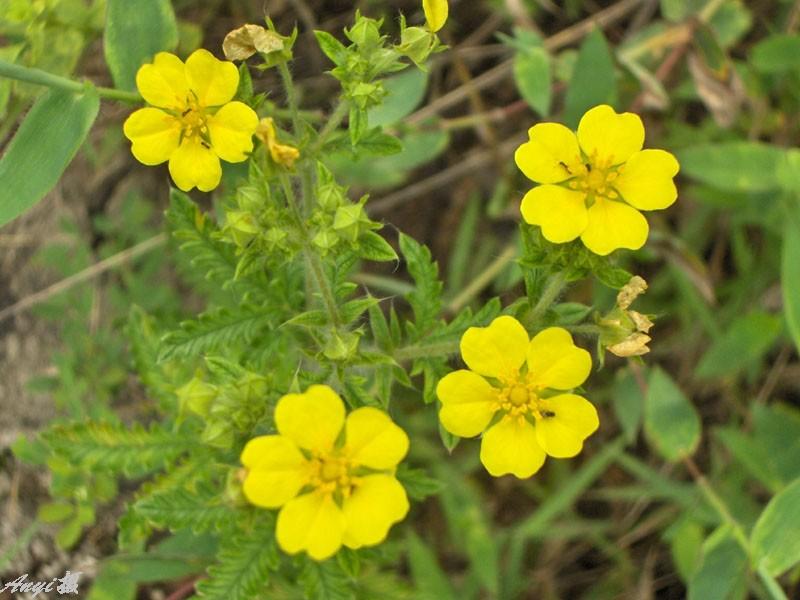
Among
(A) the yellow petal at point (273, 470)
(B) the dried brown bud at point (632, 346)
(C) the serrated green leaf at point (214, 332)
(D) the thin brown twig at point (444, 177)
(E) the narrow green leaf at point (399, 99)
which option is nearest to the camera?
(A) the yellow petal at point (273, 470)

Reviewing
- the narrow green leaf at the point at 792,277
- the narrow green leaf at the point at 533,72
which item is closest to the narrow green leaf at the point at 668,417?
the narrow green leaf at the point at 792,277

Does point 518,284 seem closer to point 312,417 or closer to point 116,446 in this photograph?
point 116,446

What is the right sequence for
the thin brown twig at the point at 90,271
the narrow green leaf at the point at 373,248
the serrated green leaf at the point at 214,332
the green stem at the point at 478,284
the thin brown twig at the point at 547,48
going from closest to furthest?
the narrow green leaf at the point at 373,248, the serrated green leaf at the point at 214,332, the green stem at the point at 478,284, the thin brown twig at the point at 90,271, the thin brown twig at the point at 547,48

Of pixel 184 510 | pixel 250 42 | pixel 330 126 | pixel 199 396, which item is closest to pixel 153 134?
pixel 250 42

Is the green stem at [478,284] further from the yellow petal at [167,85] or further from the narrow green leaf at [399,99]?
the yellow petal at [167,85]

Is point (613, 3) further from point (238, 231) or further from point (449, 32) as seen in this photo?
point (238, 231)

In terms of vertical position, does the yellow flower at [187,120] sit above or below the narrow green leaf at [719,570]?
above
